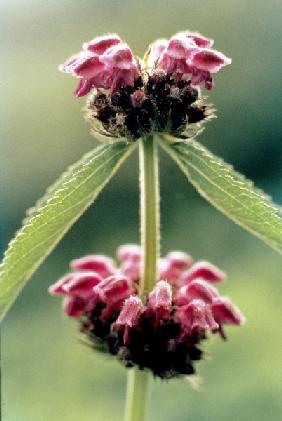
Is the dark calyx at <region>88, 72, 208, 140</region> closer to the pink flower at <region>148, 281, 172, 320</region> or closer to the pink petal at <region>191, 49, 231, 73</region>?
the pink petal at <region>191, 49, 231, 73</region>

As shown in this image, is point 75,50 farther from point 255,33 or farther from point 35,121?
point 255,33

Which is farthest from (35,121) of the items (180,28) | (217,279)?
(217,279)

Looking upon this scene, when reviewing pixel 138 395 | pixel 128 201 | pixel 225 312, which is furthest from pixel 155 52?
pixel 128 201

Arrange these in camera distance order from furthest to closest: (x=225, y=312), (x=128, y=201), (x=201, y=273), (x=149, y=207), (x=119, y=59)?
(x=128, y=201), (x=201, y=273), (x=225, y=312), (x=149, y=207), (x=119, y=59)

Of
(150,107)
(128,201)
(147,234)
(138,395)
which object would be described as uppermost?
(128,201)

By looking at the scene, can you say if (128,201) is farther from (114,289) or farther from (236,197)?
(236,197)

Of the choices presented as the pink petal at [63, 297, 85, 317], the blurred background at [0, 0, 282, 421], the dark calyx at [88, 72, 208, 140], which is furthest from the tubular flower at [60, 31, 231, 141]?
the blurred background at [0, 0, 282, 421]
